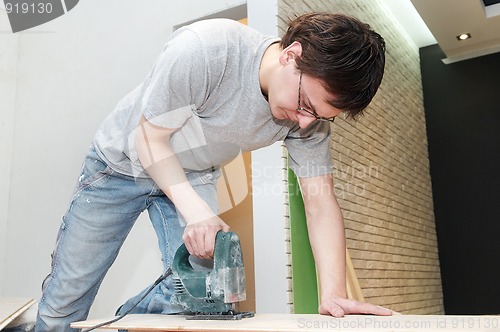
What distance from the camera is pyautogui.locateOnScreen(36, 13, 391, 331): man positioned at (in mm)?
1245

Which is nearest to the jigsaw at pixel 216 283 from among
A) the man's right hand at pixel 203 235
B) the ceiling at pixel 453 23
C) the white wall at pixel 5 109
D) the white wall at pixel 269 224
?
the man's right hand at pixel 203 235

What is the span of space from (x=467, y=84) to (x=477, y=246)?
1.60 m

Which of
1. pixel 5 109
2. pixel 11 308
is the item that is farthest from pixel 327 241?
pixel 5 109

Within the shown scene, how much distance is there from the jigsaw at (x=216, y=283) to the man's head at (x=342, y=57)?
1.48ft

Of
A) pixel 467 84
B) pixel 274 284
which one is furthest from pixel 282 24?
pixel 467 84

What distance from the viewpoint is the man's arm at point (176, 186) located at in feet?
4.17

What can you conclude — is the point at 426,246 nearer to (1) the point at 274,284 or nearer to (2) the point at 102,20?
(1) the point at 274,284

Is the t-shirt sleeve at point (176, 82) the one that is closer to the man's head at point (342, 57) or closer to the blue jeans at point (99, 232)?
the man's head at point (342, 57)

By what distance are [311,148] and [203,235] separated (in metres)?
0.50

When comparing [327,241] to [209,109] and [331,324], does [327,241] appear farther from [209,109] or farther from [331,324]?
[209,109]

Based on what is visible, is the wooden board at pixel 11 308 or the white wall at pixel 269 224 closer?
the wooden board at pixel 11 308

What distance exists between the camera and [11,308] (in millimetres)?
2217

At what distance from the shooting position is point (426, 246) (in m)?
4.54

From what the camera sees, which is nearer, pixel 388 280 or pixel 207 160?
pixel 207 160
